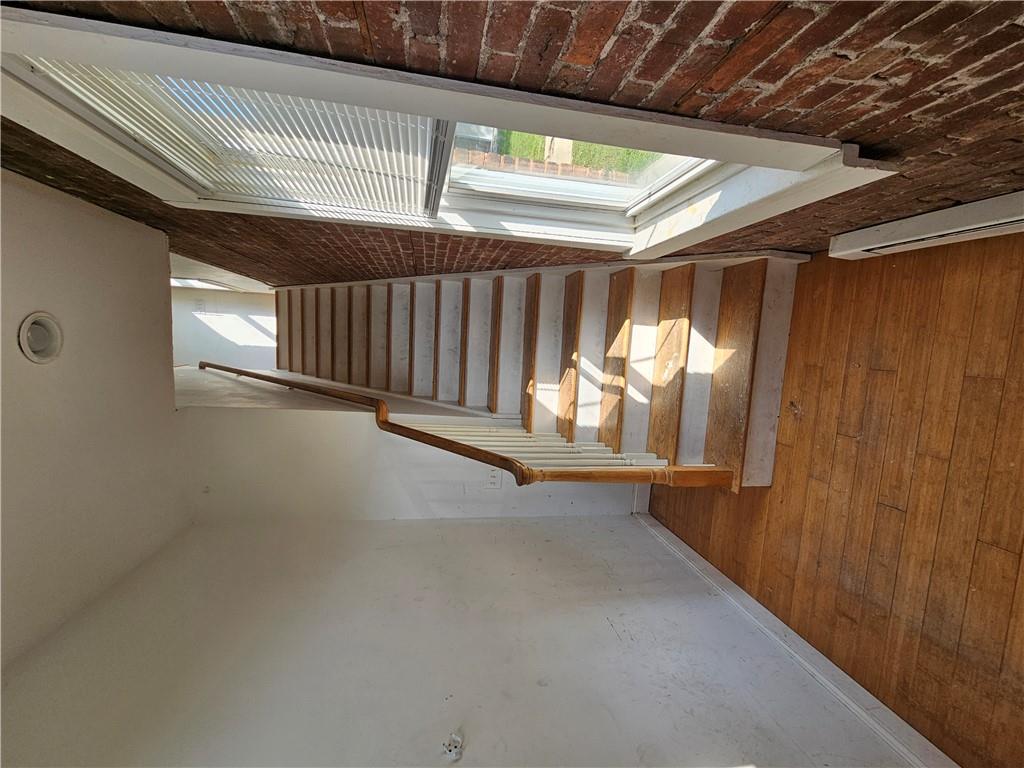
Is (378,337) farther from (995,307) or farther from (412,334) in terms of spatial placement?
(995,307)

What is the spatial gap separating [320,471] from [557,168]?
3226mm

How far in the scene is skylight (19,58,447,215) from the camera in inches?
45.4

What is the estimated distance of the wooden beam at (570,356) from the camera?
321 centimetres

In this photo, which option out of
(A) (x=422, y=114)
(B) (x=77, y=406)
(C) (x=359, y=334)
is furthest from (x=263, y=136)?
(C) (x=359, y=334)

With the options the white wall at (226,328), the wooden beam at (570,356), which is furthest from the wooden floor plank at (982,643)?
the white wall at (226,328)

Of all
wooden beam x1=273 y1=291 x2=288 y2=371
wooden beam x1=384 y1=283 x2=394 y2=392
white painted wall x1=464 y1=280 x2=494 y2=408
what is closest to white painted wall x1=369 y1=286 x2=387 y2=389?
wooden beam x1=384 y1=283 x2=394 y2=392

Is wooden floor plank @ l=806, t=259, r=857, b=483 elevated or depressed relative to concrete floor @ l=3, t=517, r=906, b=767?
elevated

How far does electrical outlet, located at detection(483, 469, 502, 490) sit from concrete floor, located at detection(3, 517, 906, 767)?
880mm

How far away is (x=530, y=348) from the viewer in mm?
3723

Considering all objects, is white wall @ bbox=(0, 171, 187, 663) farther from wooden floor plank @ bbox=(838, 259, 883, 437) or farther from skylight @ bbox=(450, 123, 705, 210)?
wooden floor plank @ bbox=(838, 259, 883, 437)

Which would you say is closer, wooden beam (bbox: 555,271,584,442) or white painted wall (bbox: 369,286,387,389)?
wooden beam (bbox: 555,271,584,442)

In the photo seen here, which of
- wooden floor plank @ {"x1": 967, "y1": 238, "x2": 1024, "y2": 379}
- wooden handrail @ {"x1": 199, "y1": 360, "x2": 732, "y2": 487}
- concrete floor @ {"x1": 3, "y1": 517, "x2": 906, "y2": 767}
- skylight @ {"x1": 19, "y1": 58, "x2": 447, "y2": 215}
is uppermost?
skylight @ {"x1": 19, "y1": 58, "x2": 447, "y2": 215}

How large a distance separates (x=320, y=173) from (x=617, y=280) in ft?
7.17

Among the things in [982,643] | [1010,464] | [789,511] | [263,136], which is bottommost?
[982,643]
